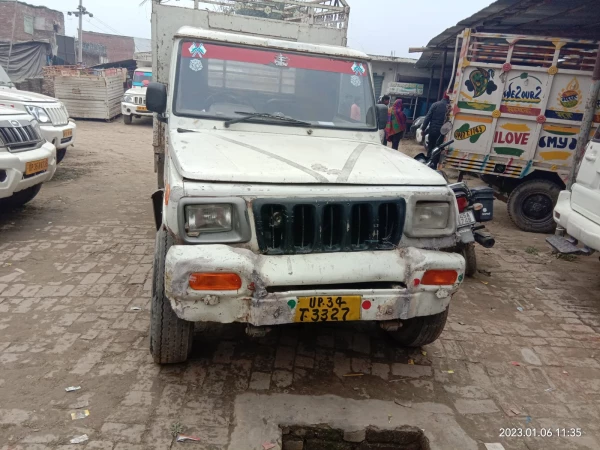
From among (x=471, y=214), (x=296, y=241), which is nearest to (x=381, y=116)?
(x=471, y=214)

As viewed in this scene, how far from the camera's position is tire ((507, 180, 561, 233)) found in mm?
6617

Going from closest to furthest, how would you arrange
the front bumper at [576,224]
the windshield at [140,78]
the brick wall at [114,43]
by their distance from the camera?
1. the front bumper at [576,224]
2. the windshield at [140,78]
3. the brick wall at [114,43]

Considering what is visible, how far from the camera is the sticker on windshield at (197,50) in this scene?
382cm

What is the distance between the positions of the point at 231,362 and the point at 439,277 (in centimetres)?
148

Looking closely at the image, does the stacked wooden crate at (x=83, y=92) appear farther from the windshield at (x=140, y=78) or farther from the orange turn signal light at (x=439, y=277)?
the orange turn signal light at (x=439, y=277)

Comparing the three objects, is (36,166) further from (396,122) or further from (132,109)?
(132,109)

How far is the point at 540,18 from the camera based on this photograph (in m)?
7.43

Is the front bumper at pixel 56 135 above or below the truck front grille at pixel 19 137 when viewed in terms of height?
below

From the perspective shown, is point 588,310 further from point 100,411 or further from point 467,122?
point 100,411

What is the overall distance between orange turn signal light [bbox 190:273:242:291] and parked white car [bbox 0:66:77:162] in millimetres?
6529

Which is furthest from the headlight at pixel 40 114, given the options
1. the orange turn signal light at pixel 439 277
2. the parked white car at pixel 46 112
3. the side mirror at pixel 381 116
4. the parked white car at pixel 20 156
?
the orange turn signal light at pixel 439 277

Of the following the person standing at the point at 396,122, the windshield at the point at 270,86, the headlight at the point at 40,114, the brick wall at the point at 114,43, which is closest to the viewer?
the windshield at the point at 270,86

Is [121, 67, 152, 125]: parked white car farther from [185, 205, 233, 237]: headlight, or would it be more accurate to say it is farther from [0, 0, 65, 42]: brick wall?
[0, 0, 65, 42]: brick wall

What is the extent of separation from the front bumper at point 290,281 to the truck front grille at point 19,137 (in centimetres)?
393
